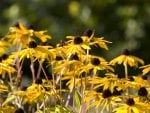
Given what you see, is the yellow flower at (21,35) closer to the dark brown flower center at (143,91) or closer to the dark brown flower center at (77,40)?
the dark brown flower center at (77,40)

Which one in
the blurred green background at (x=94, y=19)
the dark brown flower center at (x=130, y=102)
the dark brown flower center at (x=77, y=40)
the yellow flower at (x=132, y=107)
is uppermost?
the blurred green background at (x=94, y=19)

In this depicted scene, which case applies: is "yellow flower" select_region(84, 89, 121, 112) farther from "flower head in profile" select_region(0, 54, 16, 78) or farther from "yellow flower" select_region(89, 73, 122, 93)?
"flower head in profile" select_region(0, 54, 16, 78)

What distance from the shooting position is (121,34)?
590cm

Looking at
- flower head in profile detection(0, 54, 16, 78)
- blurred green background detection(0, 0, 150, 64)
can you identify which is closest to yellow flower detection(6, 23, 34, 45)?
flower head in profile detection(0, 54, 16, 78)

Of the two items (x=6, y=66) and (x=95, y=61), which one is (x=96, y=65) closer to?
(x=95, y=61)

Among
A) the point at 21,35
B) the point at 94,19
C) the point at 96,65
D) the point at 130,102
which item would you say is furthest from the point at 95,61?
the point at 94,19

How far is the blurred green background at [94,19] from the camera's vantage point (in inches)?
228

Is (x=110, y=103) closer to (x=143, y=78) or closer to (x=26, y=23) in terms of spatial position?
(x=143, y=78)

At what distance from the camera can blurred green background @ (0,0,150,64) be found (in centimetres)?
579

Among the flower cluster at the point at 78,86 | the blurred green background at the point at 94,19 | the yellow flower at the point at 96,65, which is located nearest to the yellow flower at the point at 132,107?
the flower cluster at the point at 78,86

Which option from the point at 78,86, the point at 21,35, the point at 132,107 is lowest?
the point at 132,107

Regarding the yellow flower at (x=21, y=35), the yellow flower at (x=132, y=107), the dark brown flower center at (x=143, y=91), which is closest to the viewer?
the yellow flower at (x=132, y=107)

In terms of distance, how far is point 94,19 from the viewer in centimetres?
586

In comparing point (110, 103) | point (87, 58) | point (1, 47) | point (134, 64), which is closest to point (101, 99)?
point (110, 103)
